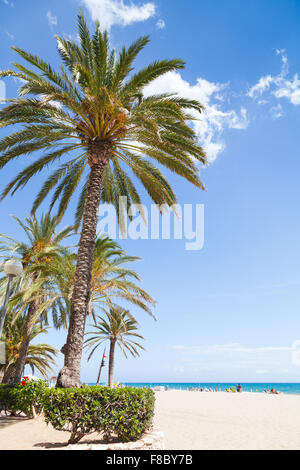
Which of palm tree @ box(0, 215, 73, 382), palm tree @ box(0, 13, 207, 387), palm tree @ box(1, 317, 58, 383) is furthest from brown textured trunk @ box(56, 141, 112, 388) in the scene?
palm tree @ box(1, 317, 58, 383)

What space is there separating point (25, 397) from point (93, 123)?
33.4ft

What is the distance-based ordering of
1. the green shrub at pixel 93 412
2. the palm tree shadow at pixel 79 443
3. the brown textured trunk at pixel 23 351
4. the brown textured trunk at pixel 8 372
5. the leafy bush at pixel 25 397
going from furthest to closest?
the brown textured trunk at pixel 8 372 → the brown textured trunk at pixel 23 351 → the leafy bush at pixel 25 397 → the palm tree shadow at pixel 79 443 → the green shrub at pixel 93 412

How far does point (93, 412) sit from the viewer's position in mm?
6824

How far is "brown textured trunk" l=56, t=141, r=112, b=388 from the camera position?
8.40 meters

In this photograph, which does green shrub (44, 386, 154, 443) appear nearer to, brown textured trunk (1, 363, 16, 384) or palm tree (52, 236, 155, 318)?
palm tree (52, 236, 155, 318)

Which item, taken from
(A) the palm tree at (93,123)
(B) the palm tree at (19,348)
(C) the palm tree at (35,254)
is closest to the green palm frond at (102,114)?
(A) the palm tree at (93,123)

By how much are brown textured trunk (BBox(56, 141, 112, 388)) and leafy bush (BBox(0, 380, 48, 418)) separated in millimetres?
2758

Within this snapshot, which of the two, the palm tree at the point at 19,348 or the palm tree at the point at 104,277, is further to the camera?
the palm tree at the point at 19,348

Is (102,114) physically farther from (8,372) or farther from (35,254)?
(8,372)

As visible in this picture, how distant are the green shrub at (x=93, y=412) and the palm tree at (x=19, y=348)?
1497cm

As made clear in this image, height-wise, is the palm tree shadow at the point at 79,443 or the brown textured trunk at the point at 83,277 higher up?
the brown textured trunk at the point at 83,277

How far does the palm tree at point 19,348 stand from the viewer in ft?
78.9

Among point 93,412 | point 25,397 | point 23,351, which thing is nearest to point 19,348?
point 23,351

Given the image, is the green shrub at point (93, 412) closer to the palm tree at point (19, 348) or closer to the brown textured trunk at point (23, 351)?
the brown textured trunk at point (23, 351)
